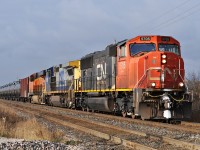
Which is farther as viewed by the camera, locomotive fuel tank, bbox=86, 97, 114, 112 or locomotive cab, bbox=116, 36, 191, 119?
locomotive fuel tank, bbox=86, 97, 114, 112

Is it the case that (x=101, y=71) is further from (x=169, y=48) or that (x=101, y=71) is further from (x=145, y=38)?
(x=169, y=48)

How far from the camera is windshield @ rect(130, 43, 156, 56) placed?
16031 mm

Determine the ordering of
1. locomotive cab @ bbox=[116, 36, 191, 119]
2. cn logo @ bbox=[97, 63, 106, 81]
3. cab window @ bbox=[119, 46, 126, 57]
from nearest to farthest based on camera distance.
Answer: locomotive cab @ bbox=[116, 36, 191, 119] < cab window @ bbox=[119, 46, 126, 57] < cn logo @ bbox=[97, 63, 106, 81]

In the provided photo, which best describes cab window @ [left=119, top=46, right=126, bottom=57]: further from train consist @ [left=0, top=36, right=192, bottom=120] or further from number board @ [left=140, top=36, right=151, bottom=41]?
number board @ [left=140, top=36, right=151, bottom=41]

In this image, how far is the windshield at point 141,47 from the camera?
52.6ft

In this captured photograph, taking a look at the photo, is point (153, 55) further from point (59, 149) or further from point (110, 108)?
point (59, 149)

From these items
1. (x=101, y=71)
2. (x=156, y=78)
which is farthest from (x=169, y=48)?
(x=101, y=71)

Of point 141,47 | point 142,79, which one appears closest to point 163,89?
point 142,79

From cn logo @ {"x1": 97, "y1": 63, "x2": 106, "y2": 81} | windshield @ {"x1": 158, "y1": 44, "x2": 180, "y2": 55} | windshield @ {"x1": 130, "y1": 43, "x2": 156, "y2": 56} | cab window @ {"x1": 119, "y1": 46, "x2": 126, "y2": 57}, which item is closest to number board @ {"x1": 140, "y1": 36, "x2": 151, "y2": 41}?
windshield @ {"x1": 130, "y1": 43, "x2": 156, "y2": 56}

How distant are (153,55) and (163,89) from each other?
58.6 inches

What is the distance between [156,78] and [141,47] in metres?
1.73

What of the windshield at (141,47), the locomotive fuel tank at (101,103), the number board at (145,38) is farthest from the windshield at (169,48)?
the locomotive fuel tank at (101,103)

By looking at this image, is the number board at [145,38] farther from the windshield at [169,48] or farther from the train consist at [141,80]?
the windshield at [169,48]

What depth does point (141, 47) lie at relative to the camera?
53.7 ft
